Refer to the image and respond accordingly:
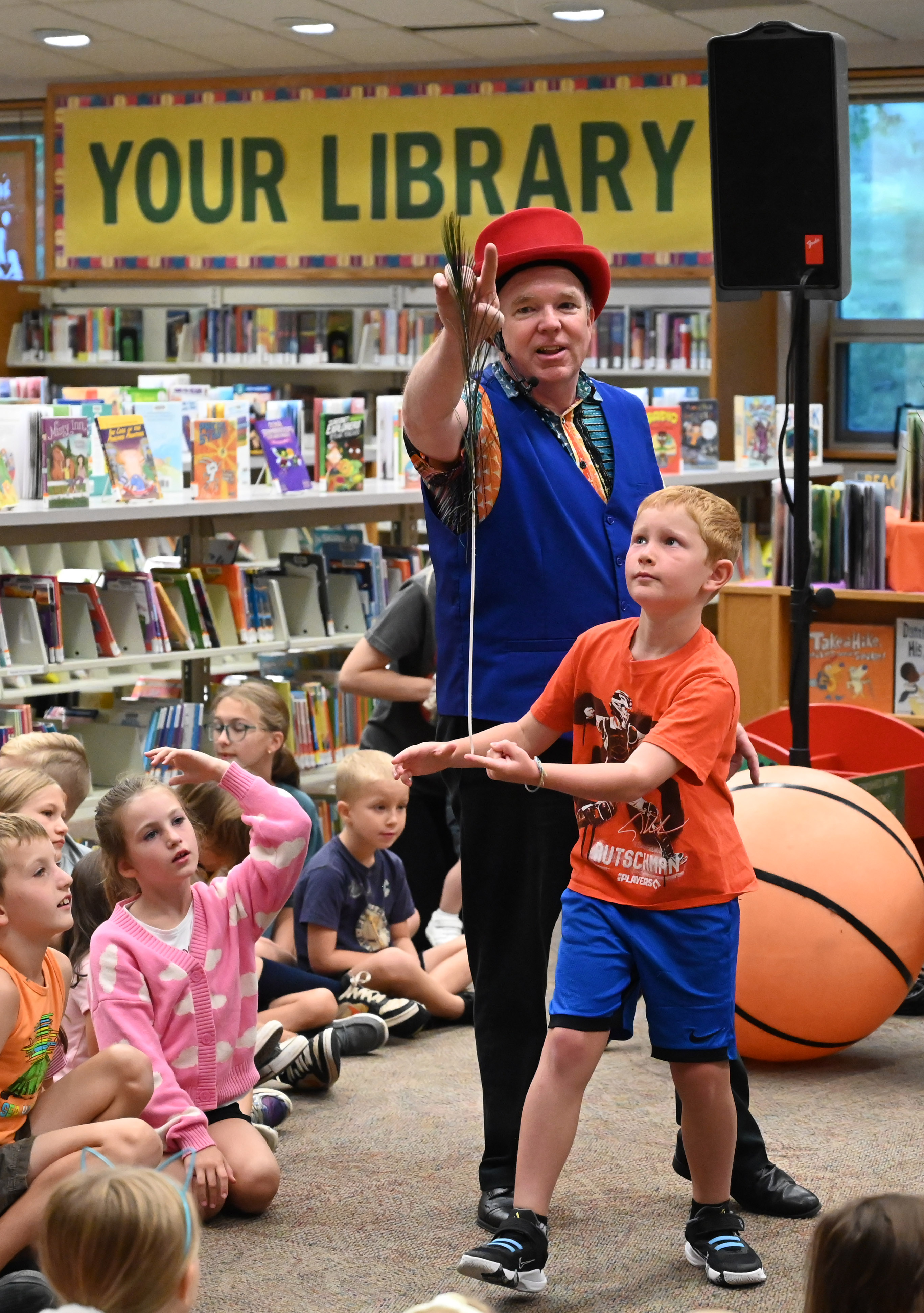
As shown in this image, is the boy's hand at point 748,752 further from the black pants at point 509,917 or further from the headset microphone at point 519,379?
the headset microphone at point 519,379

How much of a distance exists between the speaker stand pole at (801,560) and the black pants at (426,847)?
92 cm

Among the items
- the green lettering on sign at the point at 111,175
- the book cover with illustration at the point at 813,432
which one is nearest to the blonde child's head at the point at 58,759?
the book cover with illustration at the point at 813,432

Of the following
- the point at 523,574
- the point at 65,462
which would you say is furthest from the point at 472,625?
the point at 65,462

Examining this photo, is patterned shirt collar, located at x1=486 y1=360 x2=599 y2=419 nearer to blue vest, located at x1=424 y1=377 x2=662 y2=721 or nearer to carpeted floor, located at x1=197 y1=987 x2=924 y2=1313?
blue vest, located at x1=424 y1=377 x2=662 y2=721

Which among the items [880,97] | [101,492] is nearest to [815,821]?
[101,492]

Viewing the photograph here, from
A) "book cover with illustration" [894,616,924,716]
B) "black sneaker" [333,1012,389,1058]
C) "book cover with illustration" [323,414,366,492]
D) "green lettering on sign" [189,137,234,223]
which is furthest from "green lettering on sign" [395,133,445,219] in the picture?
"black sneaker" [333,1012,389,1058]

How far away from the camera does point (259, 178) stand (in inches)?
367

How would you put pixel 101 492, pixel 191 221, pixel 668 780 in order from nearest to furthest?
pixel 668 780 < pixel 101 492 < pixel 191 221

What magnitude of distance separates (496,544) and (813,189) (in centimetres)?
180

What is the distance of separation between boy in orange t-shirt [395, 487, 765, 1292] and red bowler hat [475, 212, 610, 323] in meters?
0.42

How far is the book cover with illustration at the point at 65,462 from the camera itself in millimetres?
4523

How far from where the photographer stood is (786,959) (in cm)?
321

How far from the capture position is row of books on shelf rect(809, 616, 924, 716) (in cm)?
458

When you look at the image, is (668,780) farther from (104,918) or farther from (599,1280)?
(104,918)
